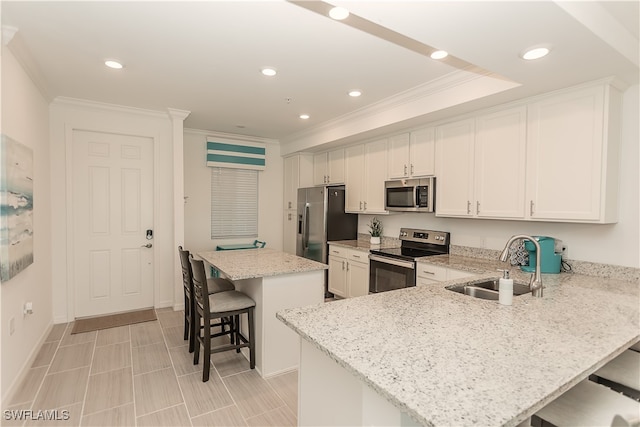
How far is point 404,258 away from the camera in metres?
3.46

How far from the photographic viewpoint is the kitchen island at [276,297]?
104 inches

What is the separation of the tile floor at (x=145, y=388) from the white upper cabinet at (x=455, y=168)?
2.25m

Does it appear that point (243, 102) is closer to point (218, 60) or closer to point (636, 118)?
point (218, 60)

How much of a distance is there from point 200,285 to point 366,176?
2.67m

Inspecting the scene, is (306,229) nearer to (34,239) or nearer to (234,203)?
(234,203)

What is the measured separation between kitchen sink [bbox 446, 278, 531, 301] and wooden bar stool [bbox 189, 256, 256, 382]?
1634mm

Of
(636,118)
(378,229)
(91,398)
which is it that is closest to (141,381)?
(91,398)

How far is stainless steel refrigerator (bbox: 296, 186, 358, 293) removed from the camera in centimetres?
469

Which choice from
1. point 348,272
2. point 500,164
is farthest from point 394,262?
point 500,164

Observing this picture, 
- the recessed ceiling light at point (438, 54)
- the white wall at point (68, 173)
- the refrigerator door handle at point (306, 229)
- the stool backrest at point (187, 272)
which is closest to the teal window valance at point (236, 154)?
the white wall at point (68, 173)

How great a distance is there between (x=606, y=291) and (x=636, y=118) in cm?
138

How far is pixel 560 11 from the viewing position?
1540 mm

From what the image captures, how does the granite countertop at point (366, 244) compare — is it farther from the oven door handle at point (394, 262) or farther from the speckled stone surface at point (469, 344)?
the speckled stone surface at point (469, 344)

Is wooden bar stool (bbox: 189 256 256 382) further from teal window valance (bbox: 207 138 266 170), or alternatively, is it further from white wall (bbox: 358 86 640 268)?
teal window valance (bbox: 207 138 266 170)
